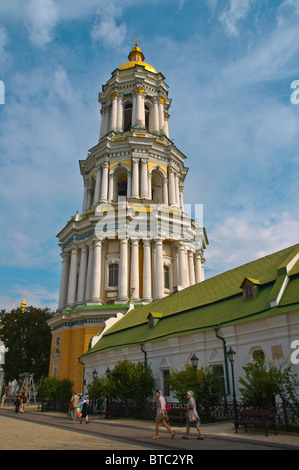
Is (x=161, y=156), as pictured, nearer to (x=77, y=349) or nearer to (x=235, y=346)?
(x=77, y=349)

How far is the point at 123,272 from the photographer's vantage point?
38.8 metres

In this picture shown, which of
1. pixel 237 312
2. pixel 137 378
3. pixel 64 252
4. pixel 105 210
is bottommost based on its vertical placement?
pixel 137 378

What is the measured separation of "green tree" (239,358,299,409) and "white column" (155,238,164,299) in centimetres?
2383

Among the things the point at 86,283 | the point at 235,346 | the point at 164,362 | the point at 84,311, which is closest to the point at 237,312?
the point at 235,346

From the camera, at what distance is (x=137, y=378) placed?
2217cm

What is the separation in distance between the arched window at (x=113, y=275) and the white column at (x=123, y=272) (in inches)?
69.0

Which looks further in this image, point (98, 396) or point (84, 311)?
point (84, 311)

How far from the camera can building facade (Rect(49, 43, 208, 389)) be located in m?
38.1

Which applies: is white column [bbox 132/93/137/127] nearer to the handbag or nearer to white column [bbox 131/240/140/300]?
white column [bbox 131/240/140/300]

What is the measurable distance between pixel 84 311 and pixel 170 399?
17027mm

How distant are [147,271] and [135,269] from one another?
1.27 metres

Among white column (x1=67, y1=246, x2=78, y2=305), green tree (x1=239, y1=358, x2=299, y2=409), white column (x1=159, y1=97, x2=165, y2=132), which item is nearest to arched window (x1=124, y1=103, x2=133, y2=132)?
white column (x1=159, y1=97, x2=165, y2=132)
